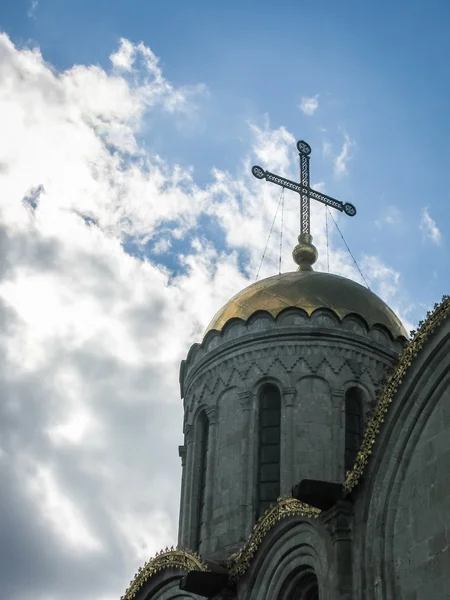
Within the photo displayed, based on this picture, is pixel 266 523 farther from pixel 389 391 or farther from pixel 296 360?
pixel 296 360

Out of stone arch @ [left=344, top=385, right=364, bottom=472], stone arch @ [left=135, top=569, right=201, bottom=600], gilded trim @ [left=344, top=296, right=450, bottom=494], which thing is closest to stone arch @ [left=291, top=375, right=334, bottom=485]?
stone arch @ [left=344, top=385, right=364, bottom=472]

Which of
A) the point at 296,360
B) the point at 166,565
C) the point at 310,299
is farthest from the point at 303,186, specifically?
the point at 166,565

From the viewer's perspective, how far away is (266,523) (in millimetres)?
15469

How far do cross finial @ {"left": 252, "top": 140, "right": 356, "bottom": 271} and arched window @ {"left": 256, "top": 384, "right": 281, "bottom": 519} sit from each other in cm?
399

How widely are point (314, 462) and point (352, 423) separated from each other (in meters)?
1.34

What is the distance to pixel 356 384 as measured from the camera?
19594 mm

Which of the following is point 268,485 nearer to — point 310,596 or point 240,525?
point 240,525

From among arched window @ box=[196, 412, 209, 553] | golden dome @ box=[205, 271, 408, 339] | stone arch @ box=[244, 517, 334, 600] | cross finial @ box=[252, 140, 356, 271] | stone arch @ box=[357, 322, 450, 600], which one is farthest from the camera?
cross finial @ box=[252, 140, 356, 271]

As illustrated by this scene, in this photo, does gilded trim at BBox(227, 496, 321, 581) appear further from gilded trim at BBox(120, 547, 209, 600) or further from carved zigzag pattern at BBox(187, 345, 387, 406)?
carved zigzag pattern at BBox(187, 345, 387, 406)

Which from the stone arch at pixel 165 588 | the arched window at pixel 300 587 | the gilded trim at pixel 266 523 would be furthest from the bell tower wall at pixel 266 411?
the arched window at pixel 300 587

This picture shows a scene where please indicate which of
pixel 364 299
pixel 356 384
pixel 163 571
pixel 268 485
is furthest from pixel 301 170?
pixel 163 571

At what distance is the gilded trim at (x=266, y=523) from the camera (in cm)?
1483

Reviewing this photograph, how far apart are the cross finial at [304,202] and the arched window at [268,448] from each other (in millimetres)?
3994

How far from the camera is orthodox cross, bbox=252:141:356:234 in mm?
23547
